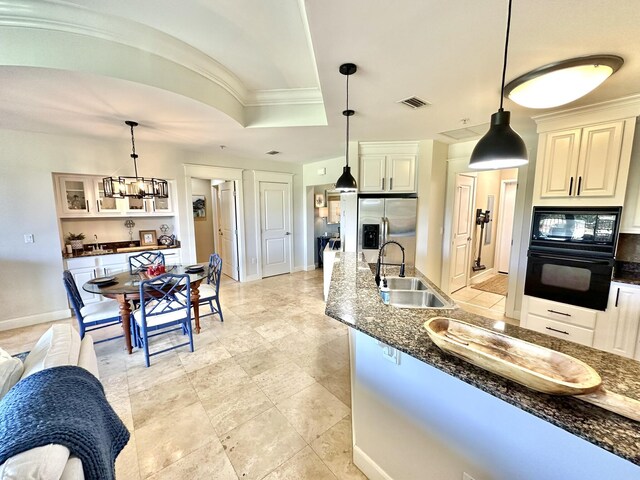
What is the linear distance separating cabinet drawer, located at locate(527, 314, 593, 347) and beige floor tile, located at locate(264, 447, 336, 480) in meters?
2.52

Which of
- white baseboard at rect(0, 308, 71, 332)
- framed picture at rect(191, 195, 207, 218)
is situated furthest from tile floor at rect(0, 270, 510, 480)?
framed picture at rect(191, 195, 207, 218)

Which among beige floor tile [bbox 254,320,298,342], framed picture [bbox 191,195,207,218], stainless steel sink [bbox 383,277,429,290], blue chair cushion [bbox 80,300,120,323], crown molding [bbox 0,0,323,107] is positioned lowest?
beige floor tile [bbox 254,320,298,342]

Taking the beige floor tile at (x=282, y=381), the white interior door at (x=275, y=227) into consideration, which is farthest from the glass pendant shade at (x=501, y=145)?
the white interior door at (x=275, y=227)

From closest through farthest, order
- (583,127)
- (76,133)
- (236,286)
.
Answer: (583,127)
(76,133)
(236,286)

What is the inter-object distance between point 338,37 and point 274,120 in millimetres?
1758

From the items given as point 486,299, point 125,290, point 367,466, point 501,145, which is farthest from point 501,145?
point 486,299

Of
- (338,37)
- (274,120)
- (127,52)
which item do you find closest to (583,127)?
(338,37)

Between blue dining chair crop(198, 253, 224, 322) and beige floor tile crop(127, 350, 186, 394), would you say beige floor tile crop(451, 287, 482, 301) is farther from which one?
beige floor tile crop(127, 350, 186, 394)

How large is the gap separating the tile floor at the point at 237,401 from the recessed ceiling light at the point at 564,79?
2744 mm

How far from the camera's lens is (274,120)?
317 cm

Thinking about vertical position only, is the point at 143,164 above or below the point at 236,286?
above

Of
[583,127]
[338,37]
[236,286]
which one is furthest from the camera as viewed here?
[236,286]

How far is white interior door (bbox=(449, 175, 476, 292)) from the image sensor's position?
429 centimetres

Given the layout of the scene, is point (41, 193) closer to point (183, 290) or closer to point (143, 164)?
point (143, 164)
